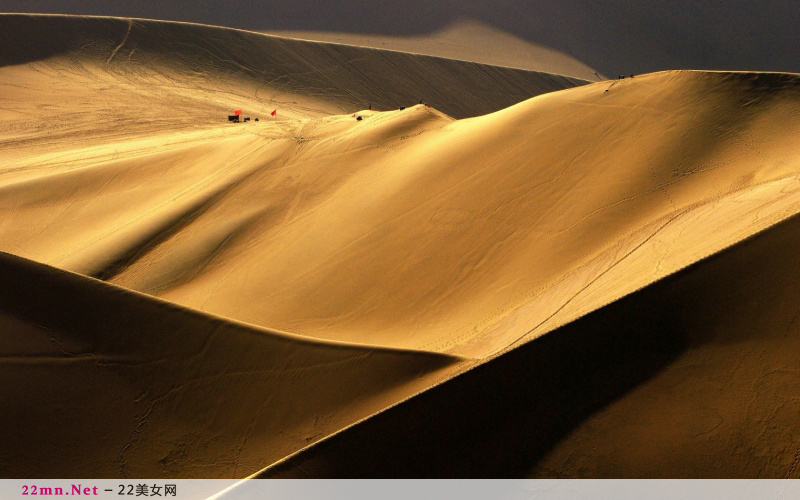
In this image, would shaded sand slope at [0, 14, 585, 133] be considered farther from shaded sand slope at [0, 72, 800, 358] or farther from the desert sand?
shaded sand slope at [0, 72, 800, 358]

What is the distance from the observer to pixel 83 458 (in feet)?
16.7

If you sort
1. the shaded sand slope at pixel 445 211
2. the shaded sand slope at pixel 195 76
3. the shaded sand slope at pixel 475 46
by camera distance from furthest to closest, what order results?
1. the shaded sand slope at pixel 475 46
2. the shaded sand slope at pixel 195 76
3. the shaded sand slope at pixel 445 211

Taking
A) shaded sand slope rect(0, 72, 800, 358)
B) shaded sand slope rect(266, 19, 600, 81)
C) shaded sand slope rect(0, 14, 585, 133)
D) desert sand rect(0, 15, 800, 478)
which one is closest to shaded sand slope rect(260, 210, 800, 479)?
desert sand rect(0, 15, 800, 478)

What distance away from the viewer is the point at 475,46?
1762 inches

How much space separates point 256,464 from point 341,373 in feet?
3.36

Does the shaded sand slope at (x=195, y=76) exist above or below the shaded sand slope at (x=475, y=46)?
below

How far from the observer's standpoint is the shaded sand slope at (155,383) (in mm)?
5152

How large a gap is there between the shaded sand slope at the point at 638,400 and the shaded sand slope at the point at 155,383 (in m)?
0.75

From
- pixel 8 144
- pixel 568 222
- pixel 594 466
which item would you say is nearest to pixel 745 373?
pixel 594 466

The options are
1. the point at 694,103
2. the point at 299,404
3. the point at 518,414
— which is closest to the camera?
the point at 518,414

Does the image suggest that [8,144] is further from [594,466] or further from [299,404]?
[594,466]

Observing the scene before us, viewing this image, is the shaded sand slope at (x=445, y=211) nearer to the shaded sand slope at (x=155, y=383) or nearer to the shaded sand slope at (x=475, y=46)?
the shaded sand slope at (x=155, y=383)

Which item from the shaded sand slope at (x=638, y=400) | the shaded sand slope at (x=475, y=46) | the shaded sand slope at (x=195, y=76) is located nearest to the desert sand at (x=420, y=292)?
the shaded sand slope at (x=638, y=400)

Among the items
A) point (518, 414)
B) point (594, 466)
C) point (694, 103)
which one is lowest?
point (594, 466)
